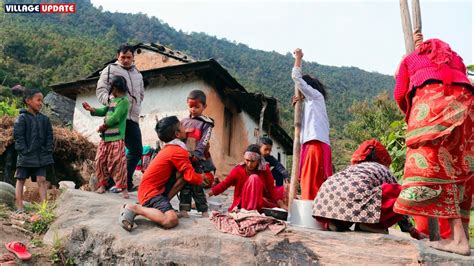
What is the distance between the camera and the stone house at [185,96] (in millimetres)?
12523

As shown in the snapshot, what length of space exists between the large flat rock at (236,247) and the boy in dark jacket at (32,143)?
2036 mm

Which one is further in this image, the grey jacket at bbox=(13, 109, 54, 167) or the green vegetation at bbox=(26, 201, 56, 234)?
the grey jacket at bbox=(13, 109, 54, 167)

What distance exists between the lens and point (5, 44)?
31.5m

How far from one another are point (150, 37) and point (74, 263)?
62.1m

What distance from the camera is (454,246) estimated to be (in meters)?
3.25

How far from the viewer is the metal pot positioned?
4.00 m

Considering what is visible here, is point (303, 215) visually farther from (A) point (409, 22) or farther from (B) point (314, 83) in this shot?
(A) point (409, 22)

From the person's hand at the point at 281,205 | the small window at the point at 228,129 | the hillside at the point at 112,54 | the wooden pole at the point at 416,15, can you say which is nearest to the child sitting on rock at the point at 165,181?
the person's hand at the point at 281,205

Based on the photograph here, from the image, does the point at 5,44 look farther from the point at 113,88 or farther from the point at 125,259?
the point at 125,259

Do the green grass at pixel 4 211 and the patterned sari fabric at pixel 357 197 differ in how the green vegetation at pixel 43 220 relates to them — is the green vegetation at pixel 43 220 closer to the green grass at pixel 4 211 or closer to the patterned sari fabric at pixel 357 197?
the green grass at pixel 4 211

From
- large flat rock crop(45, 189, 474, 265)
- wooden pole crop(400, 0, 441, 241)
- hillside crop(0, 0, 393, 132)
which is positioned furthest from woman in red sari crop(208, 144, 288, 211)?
hillside crop(0, 0, 393, 132)

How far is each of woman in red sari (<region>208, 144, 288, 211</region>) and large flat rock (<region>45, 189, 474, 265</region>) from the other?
1147 mm

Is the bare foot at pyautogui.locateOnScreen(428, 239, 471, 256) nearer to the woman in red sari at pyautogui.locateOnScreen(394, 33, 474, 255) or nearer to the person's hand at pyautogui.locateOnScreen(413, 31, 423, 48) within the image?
the woman in red sari at pyautogui.locateOnScreen(394, 33, 474, 255)

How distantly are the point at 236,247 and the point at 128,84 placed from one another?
2957 mm
